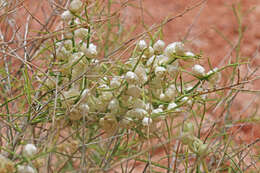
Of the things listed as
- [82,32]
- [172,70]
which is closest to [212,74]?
[172,70]

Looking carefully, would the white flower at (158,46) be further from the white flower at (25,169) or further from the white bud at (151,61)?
the white flower at (25,169)

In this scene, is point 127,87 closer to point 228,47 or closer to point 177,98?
point 177,98

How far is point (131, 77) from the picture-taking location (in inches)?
15.0

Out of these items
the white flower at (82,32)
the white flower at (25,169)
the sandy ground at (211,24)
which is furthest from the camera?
the sandy ground at (211,24)

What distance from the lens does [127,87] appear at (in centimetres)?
39

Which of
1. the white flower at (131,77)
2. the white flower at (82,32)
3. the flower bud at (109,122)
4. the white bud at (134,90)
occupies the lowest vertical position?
the flower bud at (109,122)

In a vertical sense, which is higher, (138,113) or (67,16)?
(67,16)

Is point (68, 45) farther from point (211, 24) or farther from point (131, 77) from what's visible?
point (211, 24)

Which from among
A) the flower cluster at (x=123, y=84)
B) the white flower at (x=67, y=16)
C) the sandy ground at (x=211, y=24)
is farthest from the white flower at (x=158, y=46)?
the sandy ground at (x=211, y=24)

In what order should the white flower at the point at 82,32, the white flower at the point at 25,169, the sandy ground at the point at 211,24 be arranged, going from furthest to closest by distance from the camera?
the sandy ground at the point at 211,24
the white flower at the point at 82,32
the white flower at the point at 25,169

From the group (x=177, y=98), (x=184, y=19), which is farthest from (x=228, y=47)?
(x=177, y=98)

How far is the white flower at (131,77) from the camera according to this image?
1.25 feet

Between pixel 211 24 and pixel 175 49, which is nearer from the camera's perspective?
pixel 175 49

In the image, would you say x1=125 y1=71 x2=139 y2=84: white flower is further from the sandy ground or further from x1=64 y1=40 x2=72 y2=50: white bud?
the sandy ground
